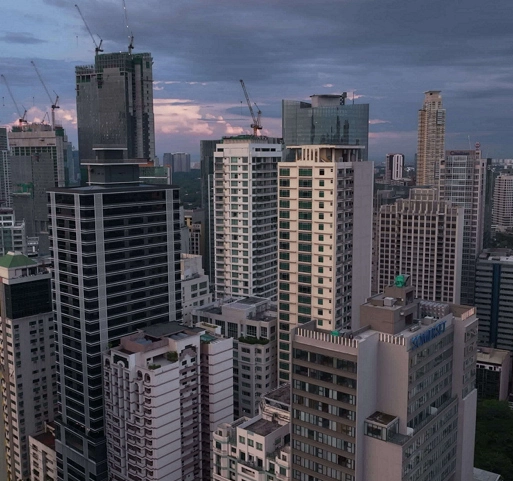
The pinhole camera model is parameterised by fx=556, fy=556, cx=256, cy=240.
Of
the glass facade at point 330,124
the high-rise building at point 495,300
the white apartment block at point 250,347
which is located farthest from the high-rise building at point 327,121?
the white apartment block at point 250,347

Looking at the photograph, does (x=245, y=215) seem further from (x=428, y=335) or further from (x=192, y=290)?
(x=428, y=335)

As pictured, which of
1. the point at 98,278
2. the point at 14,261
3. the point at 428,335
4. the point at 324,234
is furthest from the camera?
the point at 14,261

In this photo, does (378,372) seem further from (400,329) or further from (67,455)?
(67,455)

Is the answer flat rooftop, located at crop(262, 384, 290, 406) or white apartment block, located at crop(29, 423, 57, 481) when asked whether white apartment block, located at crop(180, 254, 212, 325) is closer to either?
white apartment block, located at crop(29, 423, 57, 481)

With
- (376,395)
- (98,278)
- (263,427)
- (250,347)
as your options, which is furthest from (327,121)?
(376,395)

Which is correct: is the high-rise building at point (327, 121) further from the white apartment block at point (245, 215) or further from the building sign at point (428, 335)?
the building sign at point (428, 335)

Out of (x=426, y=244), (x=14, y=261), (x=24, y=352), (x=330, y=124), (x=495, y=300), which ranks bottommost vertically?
(x=495, y=300)
